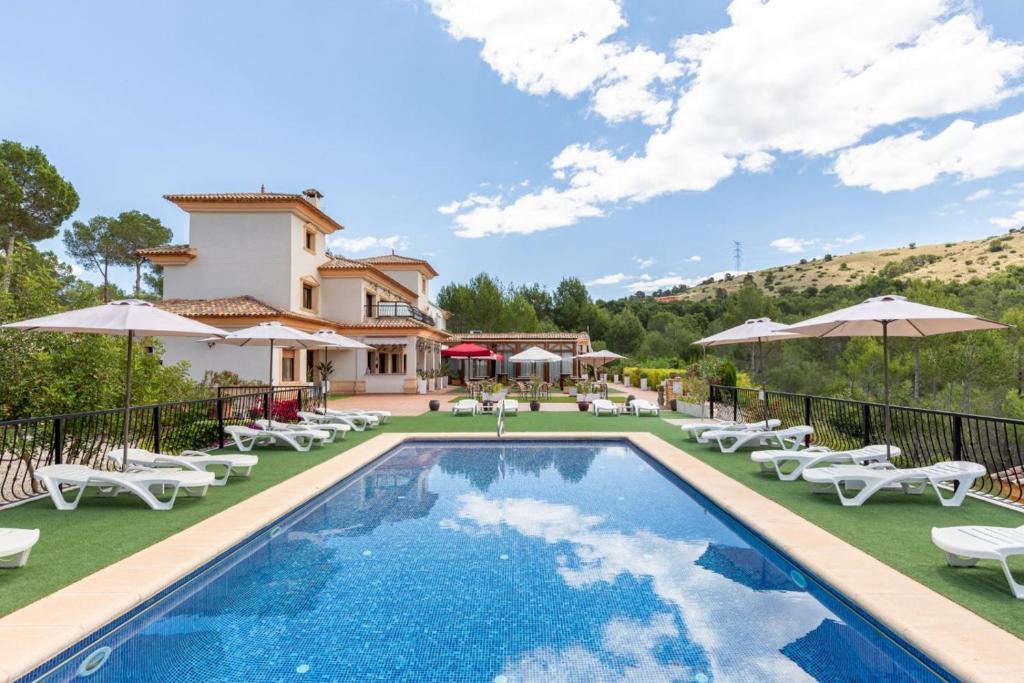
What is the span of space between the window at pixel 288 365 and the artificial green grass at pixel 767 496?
46.5ft

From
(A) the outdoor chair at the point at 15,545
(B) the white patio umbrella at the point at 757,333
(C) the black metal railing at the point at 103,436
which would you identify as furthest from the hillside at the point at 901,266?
(A) the outdoor chair at the point at 15,545

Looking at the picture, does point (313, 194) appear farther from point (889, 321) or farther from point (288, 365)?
point (889, 321)

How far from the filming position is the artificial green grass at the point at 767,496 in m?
3.85

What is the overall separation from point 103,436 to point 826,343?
35.8m

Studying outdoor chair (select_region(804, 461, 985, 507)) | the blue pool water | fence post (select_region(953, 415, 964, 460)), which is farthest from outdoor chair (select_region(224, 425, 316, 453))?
fence post (select_region(953, 415, 964, 460))

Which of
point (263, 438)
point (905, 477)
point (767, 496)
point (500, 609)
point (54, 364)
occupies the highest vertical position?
point (54, 364)

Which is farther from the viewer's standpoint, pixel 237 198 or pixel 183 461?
pixel 237 198

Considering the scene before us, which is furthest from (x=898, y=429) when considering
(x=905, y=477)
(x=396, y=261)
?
(x=396, y=261)

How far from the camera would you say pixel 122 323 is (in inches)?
246

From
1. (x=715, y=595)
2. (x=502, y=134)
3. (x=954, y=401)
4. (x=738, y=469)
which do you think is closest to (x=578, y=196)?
(x=502, y=134)

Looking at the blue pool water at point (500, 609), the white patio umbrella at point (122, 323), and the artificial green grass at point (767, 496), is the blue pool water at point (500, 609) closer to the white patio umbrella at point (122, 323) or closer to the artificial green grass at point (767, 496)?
the artificial green grass at point (767, 496)

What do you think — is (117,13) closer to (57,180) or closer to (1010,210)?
(57,180)

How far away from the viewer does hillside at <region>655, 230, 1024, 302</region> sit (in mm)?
55125

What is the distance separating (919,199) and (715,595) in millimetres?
60317
